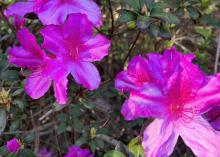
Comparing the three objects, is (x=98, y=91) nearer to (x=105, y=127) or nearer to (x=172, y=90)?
(x=105, y=127)

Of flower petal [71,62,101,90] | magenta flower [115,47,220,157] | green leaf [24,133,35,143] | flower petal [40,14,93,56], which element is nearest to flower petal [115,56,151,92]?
magenta flower [115,47,220,157]

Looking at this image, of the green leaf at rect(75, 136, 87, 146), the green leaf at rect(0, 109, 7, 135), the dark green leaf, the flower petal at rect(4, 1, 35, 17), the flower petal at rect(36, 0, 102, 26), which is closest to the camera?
the flower petal at rect(36, 0, 102, 26)

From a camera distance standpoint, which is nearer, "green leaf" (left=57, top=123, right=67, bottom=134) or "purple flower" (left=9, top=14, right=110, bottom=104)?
"purple flower" (left=9, top=14, right=110, bottom=104)

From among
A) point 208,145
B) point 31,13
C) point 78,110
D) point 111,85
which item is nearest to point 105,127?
point 78,110

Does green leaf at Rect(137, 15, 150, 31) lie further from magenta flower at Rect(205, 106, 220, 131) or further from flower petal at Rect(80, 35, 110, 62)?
magenta flower at Rect(205, 106, 220, 131)

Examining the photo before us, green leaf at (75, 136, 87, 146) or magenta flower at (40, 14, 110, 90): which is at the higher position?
magenta flower at (40, 14, 110, 90)

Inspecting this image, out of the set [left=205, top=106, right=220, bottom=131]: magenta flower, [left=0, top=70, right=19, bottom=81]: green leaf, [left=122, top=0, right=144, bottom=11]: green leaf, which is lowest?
[left=0, top=70, right=19, bottom=81]: green leaf

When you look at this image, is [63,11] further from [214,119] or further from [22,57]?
[214,119]

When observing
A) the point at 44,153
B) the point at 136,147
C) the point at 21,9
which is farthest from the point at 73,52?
the point at 44,153

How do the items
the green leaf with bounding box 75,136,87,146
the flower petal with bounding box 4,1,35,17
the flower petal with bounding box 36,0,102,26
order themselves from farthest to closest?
the green leaf with bounding box 75,136,87,146, the flower petal with bounding box 4,1,35,17, the flower petal with bounding box 36,0,102,26
